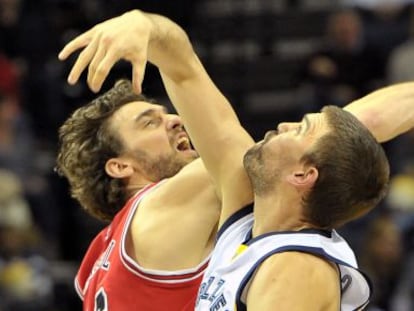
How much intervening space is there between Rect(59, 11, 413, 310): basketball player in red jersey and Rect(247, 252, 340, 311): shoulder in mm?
442

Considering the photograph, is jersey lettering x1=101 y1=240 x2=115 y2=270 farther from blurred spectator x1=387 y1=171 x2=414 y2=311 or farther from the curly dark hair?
blurred spectator x1=387 y1=171 x2=414 y2=311

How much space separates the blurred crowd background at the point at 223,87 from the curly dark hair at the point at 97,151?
3.79 metres

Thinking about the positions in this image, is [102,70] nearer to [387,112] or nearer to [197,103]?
[197,103]

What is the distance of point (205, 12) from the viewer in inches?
442

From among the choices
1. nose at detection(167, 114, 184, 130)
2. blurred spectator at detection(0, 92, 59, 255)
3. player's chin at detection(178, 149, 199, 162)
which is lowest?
blurred spectator at detection(0, 92, 59, 255)

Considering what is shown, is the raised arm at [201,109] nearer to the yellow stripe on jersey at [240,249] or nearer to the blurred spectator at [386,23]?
the yellow stripe on jersey at [240,249]

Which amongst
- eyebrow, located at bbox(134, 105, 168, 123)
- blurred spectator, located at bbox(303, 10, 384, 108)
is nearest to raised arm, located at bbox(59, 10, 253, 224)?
eyebrow, located at bbox(134, 105, 168, 123)

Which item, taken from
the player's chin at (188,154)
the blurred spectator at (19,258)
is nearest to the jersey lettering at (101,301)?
the player's chin at (188,154)

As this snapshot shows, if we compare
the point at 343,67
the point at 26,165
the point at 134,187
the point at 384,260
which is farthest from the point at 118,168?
the point at 343,67

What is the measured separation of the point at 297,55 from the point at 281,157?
689 centimetres

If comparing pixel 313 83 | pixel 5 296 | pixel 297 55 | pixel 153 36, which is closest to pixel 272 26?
pixel 297 55

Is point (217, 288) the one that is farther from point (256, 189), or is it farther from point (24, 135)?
point (24, 135)

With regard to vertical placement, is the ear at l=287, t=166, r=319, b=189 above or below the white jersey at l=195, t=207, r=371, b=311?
above

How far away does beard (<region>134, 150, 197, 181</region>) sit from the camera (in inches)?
191
